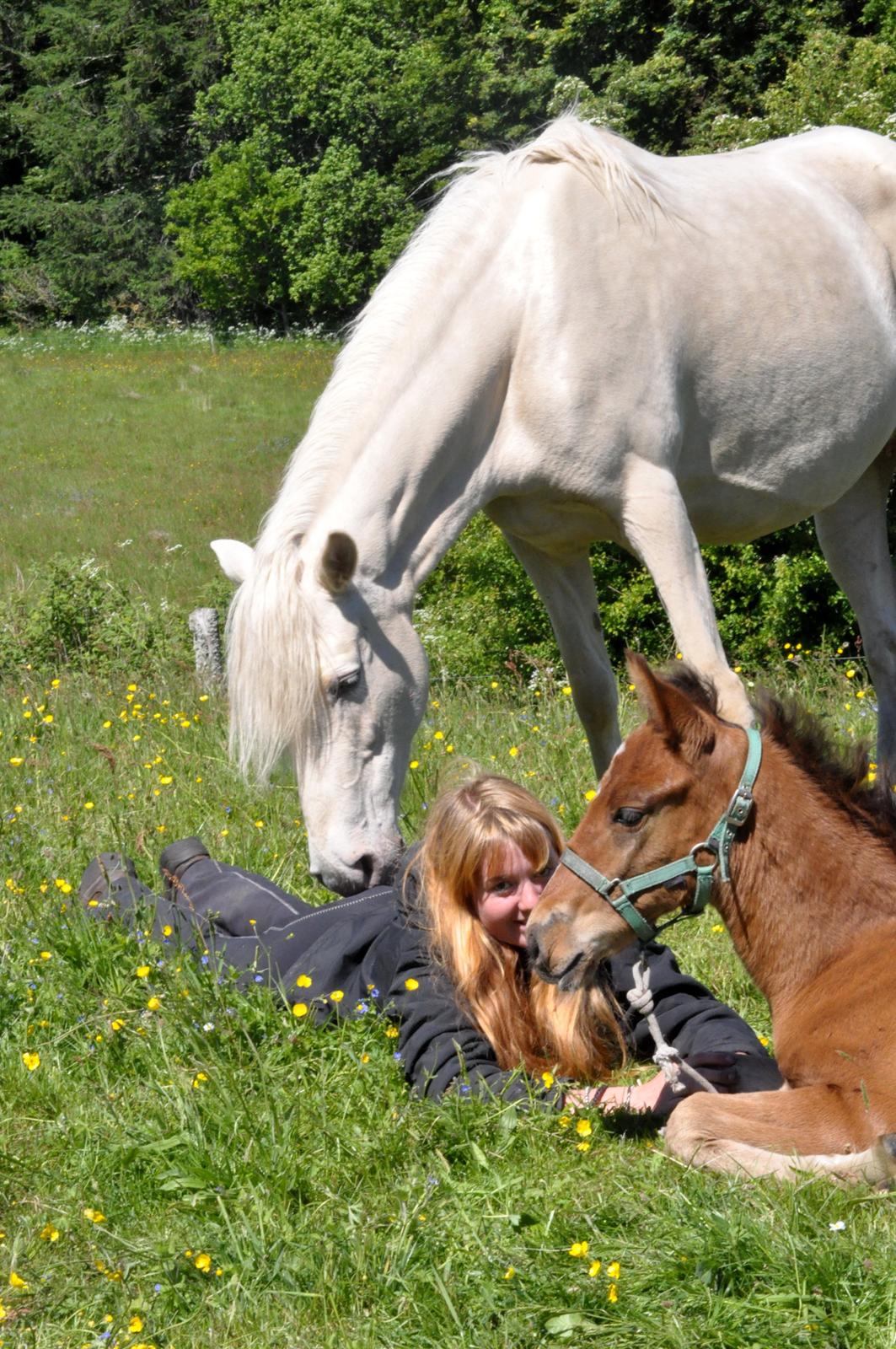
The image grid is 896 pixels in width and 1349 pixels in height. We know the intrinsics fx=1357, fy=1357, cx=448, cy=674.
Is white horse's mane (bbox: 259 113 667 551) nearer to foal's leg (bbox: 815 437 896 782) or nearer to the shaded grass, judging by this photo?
the shaded grass

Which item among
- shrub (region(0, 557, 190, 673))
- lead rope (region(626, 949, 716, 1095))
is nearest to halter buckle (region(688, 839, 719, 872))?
lead rope (region(626, 949, 716, 1095))

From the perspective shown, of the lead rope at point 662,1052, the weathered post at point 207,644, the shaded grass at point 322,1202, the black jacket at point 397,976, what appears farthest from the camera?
the weathered post at point 207,644

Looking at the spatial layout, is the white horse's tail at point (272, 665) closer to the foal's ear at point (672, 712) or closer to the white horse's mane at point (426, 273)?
the white horse's mane at point (426, 273)

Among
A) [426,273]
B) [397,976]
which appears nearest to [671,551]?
[426,273]

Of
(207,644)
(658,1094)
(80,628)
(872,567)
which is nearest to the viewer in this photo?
(658,1094)

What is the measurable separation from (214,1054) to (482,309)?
2417mm

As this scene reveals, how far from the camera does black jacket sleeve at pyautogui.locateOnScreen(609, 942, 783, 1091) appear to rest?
342 centimetres

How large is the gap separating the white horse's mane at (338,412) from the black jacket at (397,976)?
0.55m

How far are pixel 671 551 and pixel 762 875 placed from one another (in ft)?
4.94

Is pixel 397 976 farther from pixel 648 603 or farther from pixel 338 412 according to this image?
pixel 648 603

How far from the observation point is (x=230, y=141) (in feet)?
148

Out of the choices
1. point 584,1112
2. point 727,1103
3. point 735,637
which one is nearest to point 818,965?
point 727,1103

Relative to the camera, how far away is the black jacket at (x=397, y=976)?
3.46 metres

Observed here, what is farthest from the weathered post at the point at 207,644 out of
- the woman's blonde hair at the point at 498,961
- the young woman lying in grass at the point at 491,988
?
the woman's blonde hair at the point at 498,961
